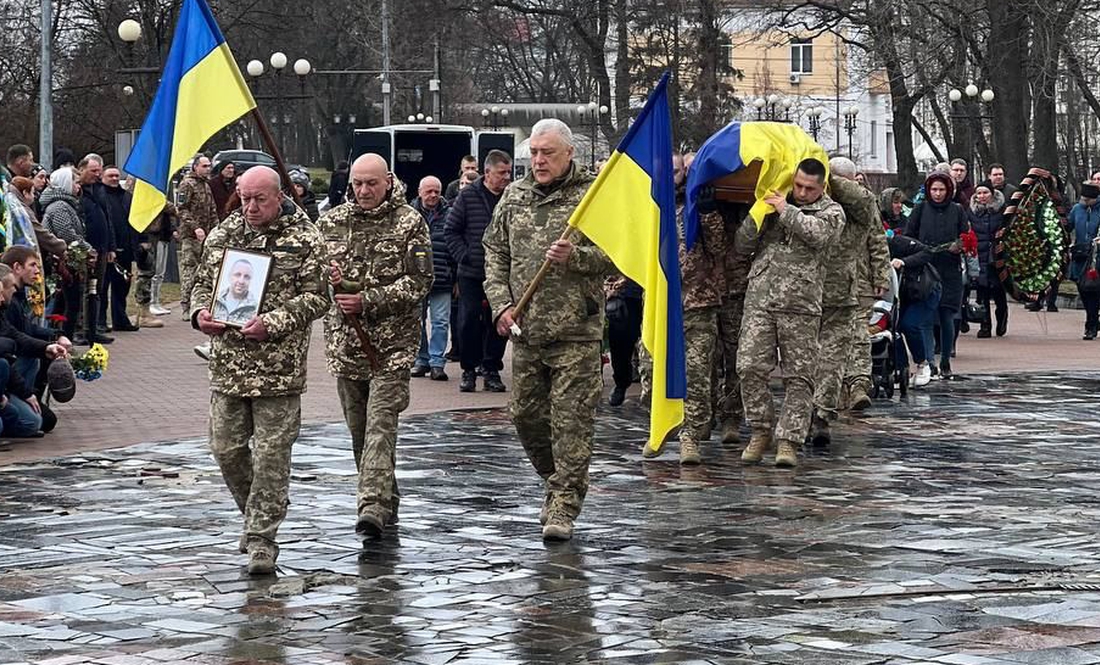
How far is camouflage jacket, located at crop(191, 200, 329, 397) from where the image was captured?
876 centimetres

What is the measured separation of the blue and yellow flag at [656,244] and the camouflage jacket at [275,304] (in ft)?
5.41

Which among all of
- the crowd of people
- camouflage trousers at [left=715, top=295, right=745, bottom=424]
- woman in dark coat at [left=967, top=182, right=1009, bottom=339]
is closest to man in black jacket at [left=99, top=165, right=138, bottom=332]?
the crowd of people

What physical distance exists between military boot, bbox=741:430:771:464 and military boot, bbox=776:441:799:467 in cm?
14

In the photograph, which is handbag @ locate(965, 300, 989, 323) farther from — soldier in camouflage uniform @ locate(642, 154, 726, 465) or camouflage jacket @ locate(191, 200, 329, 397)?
camouflage jacket @ locate(191, 200, 329, 397)

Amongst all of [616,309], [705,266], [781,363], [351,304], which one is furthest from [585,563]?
[616,309]

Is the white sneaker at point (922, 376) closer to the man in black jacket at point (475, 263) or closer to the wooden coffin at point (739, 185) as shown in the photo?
the man in black jacket at point (475, 263)

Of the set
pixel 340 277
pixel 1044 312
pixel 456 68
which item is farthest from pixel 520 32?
pixel 340 277

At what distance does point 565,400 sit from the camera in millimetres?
9586

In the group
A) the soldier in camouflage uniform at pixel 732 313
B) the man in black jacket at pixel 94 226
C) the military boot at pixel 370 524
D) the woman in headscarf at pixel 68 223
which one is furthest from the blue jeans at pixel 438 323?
the military boot at pixel 370 524

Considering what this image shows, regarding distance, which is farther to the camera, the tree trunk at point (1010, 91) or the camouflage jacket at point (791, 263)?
the tree trunk at point (1010, 91)

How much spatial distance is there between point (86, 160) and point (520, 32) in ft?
182

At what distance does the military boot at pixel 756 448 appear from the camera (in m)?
12.3

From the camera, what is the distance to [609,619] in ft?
25.1

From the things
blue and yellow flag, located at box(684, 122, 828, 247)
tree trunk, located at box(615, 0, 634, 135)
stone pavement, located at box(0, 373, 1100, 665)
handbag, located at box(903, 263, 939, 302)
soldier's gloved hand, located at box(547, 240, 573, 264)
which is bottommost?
stone pavement, located at box(0, 373, 1100, 665)
